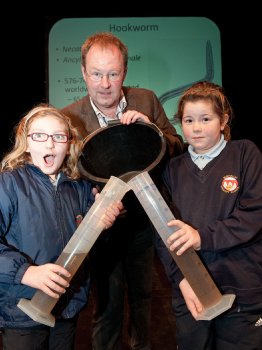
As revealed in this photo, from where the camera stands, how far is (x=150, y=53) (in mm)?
2754

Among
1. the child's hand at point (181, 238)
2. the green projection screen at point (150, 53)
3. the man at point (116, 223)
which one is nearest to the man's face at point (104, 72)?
the man at point (116, 223)

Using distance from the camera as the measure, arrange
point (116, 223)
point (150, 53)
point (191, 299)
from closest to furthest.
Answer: point (191, 299) → point (116, 223) → point (150, 53)

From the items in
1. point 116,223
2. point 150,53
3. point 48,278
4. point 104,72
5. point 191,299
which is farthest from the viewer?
point 150,53

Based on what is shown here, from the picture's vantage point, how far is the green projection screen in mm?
2680

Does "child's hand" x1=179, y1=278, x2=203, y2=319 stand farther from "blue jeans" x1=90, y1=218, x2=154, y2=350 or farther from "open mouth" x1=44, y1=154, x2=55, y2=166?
"open mouth" x1=44, y1=154, x2=55, y2=166

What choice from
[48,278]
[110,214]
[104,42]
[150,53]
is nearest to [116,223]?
[110,214]

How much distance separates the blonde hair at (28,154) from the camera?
103 centimetres

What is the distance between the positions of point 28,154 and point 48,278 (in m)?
0.36

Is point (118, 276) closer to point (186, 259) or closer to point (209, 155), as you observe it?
point (186, 259)

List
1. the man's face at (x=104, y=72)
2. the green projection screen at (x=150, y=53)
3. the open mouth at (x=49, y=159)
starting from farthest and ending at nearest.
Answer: the green projection screen at (x=150, y=53)
the man's face at (x=104, y=72)
the open mouth at (x=49, y=159)

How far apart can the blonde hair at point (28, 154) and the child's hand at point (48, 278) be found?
0.89ft

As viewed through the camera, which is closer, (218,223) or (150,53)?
(218,223)

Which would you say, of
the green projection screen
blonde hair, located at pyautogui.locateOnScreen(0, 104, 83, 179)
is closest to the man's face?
blonde hair, located at pyautogui.locateOnScreen(0, 104, 83, 179)

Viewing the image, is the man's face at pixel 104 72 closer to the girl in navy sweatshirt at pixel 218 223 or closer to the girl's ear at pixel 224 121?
the girl in navy sweatshirt at pixel 218 223
